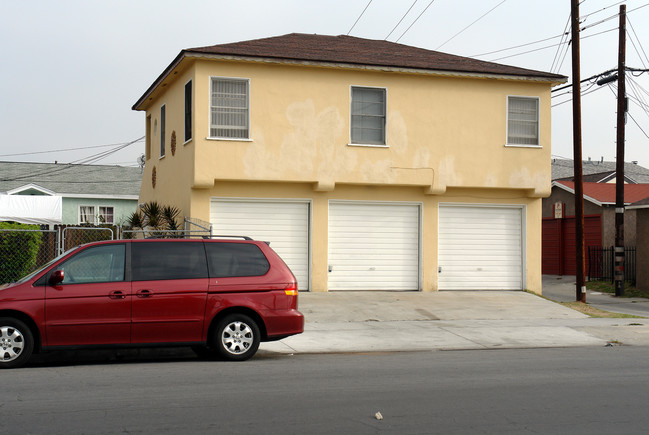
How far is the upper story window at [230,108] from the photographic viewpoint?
1864 cm

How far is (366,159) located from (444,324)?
5.49m

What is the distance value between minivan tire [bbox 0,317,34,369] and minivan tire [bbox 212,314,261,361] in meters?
2.45

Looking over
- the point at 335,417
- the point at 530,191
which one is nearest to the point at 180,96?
the point at 530,191

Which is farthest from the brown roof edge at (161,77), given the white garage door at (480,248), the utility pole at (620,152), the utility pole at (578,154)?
the utility pole at (620,152)

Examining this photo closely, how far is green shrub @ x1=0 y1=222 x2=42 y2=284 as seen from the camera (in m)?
15.4

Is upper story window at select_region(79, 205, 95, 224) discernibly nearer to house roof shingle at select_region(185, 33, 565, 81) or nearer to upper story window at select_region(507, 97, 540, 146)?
house roof shingle at select_region(185, 33, 565, 81)

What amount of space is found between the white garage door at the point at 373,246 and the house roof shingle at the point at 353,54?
3.71 metres

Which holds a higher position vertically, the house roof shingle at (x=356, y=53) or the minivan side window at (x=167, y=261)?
the house roof shingle at (x=356, y=53)

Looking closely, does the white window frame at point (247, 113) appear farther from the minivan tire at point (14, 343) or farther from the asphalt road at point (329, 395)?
the minivan tire at point (14, 343)

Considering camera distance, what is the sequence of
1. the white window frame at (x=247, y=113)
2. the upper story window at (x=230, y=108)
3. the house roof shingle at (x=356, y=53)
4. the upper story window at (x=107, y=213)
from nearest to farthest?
1. the white window frame at (x=247, y=113)
2. the upper story window at (x=230, y=108)
3. the house roof shingle at (x=356, y=53)
4. the upper story window at (x=107, y=213)

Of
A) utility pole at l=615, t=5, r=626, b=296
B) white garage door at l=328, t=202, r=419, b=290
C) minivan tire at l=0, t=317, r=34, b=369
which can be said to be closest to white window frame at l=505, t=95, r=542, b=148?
white garage door at l=328, t=202, r=419, b=290

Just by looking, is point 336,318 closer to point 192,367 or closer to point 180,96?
point 192,367

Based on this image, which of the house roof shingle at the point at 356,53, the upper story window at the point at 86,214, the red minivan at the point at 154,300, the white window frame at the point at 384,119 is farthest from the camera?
the upper story window at the point at 86,214

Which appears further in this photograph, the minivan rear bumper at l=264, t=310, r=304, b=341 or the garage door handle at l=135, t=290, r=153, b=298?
the minivan rear bumper at l=264, t=310, r=304, b=341
